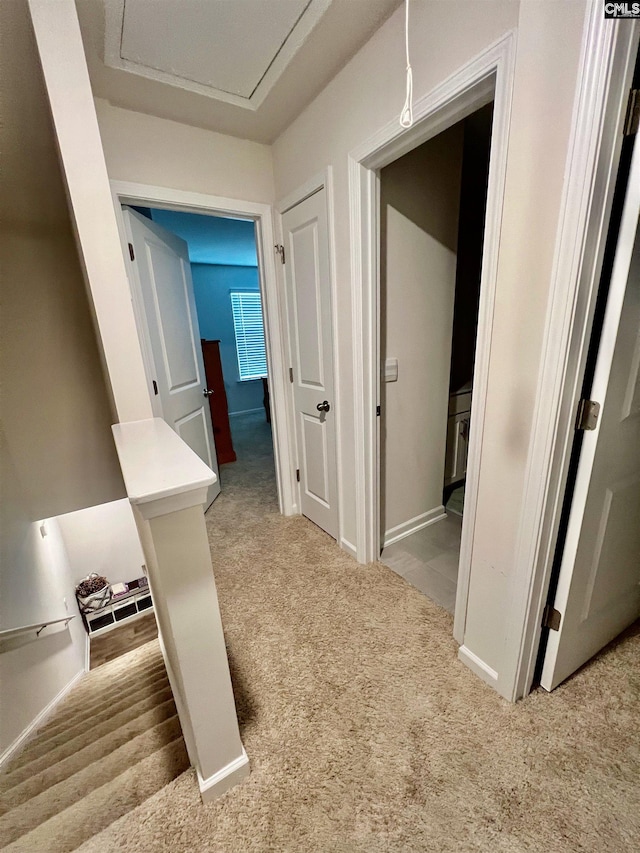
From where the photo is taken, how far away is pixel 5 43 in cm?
125

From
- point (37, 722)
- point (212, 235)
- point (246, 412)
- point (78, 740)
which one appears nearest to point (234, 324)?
point (246, 412)

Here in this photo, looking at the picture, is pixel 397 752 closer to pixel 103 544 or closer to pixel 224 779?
pixel 224 779

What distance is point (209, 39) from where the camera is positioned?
1310 mm

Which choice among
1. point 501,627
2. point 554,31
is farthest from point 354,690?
point 554,31

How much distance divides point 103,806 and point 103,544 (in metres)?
2.81

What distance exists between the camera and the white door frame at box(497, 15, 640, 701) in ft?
2.44

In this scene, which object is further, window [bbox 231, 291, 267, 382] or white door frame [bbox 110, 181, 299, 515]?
window [bbox 231, 291, 267, 382]

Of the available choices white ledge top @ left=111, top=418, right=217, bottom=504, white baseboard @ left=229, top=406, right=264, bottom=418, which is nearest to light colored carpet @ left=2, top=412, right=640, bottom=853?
white ledge top @ left=111, top=418, right=217, bottom=504

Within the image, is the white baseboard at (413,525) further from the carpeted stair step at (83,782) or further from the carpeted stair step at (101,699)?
the carpeted stair step at (101,699)

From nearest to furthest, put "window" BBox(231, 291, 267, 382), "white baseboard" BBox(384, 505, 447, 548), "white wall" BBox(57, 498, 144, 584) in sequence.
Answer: "white baseboard" BBox(384, 505, 447, 548) < "white wall" BBox(57, 498, 144, 584) < "window" BBox(231, 291, 267, 382)

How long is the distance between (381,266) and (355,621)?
1.79 m

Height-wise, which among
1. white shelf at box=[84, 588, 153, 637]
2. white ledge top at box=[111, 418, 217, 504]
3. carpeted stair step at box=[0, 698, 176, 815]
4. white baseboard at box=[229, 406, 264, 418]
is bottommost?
white shelf at box=[84, 588, 153, 637]

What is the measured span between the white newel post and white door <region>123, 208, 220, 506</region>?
129 cm

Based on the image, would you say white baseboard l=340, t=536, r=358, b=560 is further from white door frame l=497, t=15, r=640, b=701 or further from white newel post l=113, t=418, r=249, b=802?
white newel post l=113, t=418, r=249, b=802
